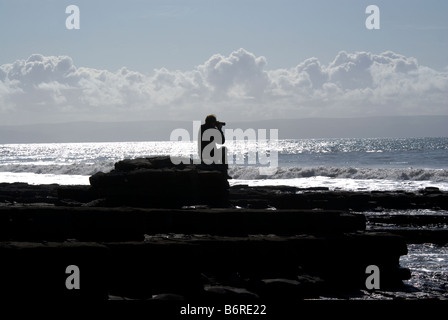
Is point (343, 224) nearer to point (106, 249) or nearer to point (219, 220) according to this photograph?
point (219, 220)

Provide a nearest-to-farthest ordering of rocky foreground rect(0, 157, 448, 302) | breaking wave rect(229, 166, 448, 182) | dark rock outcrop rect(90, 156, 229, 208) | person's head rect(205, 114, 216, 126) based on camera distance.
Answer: rocky foreground rect(0, 157, 448, 302) < dark rock outcrop rect(90, 156, 229, 208) < person's head rect(205, 114, 216, 126) < breaking wave rect(229, 166, 448, 182)

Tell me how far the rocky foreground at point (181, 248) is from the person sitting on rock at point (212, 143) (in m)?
1.80

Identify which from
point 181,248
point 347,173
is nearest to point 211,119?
point 181,248

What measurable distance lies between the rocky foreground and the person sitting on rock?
1.80m

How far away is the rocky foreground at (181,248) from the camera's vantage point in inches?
310

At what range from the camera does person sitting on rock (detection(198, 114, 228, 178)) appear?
15383 mm

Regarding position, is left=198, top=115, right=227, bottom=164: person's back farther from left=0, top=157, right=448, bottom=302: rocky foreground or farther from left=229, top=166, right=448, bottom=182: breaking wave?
left=229, top=166, right=448, bottom=182: breaking wave

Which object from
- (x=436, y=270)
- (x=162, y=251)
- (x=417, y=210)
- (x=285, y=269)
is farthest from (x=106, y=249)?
(x=417, y=210)

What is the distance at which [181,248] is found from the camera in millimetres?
8688

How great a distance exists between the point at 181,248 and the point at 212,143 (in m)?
7.21

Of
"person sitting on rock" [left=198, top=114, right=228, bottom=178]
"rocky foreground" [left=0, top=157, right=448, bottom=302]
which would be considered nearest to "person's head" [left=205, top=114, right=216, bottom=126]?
"person sitting on rock" [left=198, top=114, right=228, bottom=178]

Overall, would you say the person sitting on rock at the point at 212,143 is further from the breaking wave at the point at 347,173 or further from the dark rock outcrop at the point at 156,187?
the breaking wave at the point at 347,173

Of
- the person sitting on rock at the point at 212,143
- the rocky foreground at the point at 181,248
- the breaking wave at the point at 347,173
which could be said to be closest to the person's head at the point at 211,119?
the person sitting on rock at the point at 212,143

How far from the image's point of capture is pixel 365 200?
24.6m
